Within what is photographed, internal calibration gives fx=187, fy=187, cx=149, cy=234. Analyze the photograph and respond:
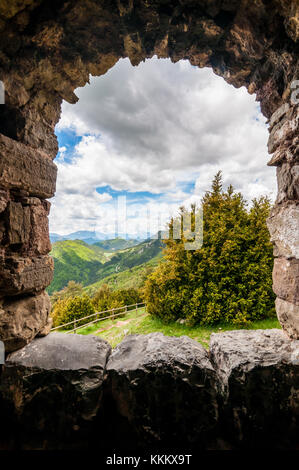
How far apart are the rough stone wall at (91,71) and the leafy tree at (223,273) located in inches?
188

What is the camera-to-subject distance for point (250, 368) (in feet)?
5.55

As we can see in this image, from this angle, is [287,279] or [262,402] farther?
[287,279]

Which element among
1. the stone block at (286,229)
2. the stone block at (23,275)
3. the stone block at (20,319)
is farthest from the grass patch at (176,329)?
the stone block at (23,275)

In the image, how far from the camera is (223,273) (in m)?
6.77

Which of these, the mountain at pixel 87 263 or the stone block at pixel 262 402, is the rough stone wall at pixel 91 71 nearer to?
the stone block at pixel 262 402

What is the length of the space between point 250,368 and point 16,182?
2.85 metres

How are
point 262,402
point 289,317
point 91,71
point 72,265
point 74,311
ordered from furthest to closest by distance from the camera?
point 72,265 → point 74,311 → point 91,71 → point 289,317 → point 262,402

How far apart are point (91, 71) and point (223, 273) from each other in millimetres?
6564

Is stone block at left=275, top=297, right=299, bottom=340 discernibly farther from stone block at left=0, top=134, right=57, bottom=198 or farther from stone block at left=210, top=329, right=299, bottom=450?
stone block at left=0, top=134, right=57, bottom=198

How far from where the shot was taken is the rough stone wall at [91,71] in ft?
5.71

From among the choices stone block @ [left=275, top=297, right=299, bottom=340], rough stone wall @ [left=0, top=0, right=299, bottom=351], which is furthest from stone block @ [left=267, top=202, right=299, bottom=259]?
stone block @ [left=275, top=297, right=299, bottom=340]

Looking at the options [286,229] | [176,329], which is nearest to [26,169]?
[286,229]

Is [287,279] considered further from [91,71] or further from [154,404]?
[91,71]

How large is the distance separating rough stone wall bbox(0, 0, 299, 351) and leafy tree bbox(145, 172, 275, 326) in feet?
15.7
